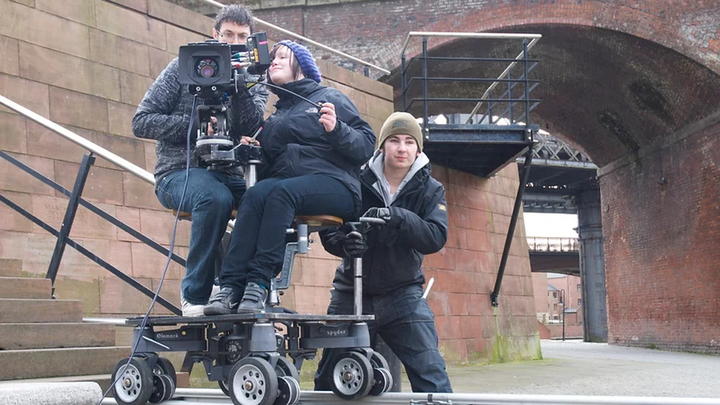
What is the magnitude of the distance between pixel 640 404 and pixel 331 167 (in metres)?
1.52

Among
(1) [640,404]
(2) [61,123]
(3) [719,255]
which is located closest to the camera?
(1) [640,404]

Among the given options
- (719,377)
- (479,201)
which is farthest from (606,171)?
(719,377)

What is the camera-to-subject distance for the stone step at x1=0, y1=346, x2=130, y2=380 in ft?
14.9

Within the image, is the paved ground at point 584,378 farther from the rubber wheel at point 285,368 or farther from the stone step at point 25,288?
the rubber wheel at point 285,368

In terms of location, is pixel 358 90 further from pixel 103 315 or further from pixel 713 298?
pixel 713 298

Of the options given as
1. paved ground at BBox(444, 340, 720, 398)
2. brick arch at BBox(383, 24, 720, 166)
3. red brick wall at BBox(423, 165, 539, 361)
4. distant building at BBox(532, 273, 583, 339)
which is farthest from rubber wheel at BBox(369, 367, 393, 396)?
distant building at BBox(532, 273, 583, 339)

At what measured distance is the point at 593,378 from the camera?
9.55 meters

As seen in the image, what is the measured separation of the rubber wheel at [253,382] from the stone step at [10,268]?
329cm

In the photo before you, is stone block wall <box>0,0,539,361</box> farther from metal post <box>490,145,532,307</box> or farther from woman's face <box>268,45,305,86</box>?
metal post <box>490,145,532,307</box>

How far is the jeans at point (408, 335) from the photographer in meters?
3.62

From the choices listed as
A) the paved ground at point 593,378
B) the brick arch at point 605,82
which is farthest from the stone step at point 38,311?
the brick arch at point 605,82

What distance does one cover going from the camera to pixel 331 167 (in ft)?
11.8

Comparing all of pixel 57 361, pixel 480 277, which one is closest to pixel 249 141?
pixel 57 361

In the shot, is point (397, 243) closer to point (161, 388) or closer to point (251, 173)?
point (251, 173)
